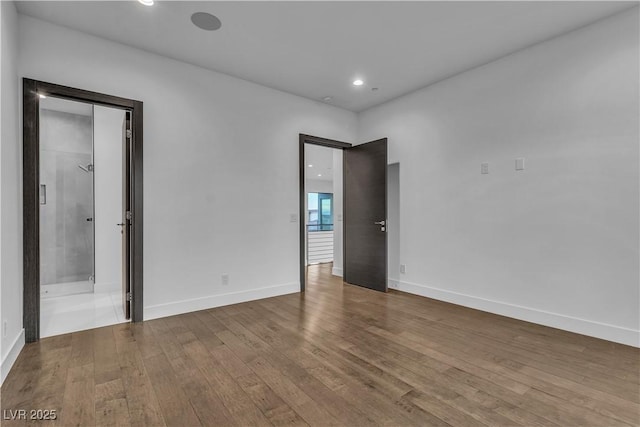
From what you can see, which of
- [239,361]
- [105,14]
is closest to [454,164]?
[239,361]

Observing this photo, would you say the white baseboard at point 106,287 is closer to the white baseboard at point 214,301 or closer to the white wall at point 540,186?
the white baseboard at point 214,301

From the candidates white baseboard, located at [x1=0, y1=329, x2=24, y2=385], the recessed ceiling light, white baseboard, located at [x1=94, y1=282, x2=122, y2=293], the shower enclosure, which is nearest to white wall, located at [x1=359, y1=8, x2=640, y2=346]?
the recessed ceiling light

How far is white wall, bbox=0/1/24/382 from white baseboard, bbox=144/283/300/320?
1.07 meters

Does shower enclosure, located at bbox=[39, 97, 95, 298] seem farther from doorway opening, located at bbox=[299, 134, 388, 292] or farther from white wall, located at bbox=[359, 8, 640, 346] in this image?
white wall, located at bbox=[359, 8, 640, 346]

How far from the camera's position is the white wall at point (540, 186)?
2723 mm

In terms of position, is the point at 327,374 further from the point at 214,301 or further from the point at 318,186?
the point at 318,186

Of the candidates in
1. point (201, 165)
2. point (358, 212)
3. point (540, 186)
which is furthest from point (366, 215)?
point (201, 165)

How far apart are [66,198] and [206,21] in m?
3.76

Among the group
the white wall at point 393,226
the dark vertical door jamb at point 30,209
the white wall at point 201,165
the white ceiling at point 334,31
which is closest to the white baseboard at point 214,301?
the white wall at point 201,165

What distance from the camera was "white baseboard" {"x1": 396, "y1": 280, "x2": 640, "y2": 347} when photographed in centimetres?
270

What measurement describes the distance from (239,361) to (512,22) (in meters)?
3.77

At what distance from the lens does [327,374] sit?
7.14ft

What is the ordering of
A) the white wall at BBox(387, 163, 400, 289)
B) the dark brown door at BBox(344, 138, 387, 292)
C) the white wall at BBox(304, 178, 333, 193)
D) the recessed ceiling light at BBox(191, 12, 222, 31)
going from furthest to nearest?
1. the white wall at BBox(304, 178, 333, 193)
2. the white wall at BBox(387, 163, 400, 289)
3. the dark brown door at BBox(344, 138, 387, 292)
4. the recessed ceiling light at BBox(191, 12, 222, 31)

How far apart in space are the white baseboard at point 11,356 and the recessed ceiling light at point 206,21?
9.90 feet
